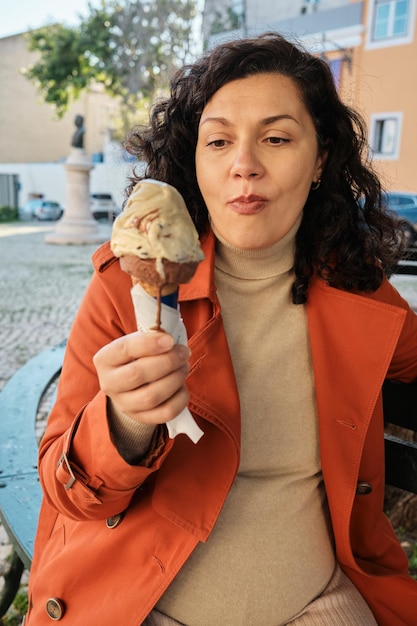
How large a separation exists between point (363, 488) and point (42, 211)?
27.0 metres

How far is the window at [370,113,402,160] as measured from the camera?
1923cm

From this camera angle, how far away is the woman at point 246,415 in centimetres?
134

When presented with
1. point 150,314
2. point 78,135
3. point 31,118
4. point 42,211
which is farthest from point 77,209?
point 31,118

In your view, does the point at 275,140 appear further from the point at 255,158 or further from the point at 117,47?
the point at 117,47

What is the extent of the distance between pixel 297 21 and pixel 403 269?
64.1 ft

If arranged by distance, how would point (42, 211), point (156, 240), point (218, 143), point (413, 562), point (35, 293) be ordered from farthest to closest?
point (42, 211) → point (35, 293) → point (413, 562) → point (218, 143) → point (156, 240)

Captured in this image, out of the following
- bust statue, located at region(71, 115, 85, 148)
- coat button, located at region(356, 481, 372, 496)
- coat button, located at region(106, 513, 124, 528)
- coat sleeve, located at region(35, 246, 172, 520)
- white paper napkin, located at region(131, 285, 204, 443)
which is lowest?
coat button, located at region(356, 481, 372, 496)

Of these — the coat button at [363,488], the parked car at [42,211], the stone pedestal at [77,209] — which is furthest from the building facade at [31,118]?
the coat button at [363,488]

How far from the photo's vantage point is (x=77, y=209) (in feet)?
58.1

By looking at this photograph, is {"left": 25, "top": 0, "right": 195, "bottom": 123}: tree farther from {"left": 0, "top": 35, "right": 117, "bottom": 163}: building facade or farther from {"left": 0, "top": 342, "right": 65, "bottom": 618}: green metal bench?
{"left": 0, "top": 342, "right": 65, "bottom": 618}: green metal bench

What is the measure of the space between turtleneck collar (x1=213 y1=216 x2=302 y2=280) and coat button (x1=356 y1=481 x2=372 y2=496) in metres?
0.62

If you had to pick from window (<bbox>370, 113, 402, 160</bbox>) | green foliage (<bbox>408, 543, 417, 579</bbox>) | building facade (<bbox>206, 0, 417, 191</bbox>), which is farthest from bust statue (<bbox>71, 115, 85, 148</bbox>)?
green foliage (<bbox>408, 543, 417, 579</bbox>)

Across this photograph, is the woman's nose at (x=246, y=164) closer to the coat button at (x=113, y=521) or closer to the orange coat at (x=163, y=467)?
the orange coat at (x=163, y=467)

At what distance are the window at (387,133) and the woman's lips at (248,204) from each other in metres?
19.0
